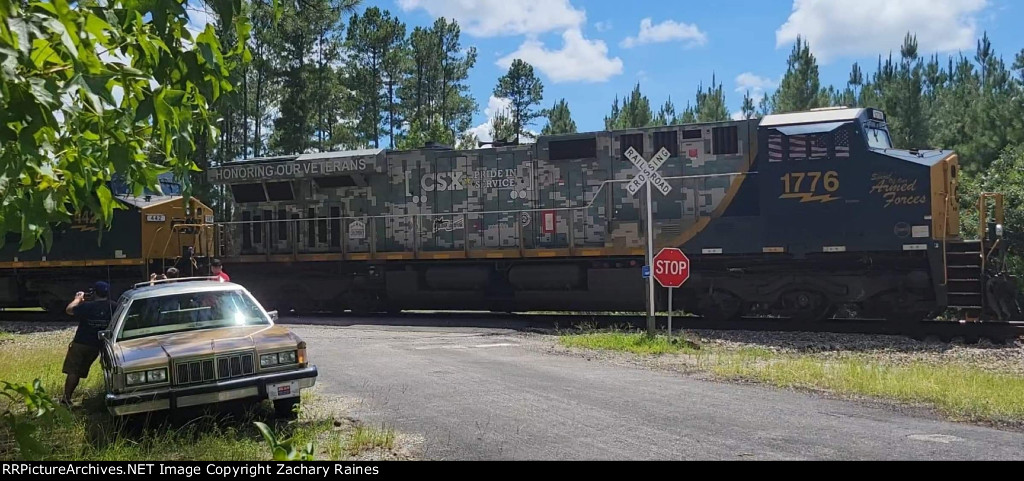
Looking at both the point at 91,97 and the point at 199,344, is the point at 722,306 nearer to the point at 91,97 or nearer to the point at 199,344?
the point at 199,344

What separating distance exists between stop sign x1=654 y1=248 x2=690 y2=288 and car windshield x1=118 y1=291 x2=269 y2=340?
6744 millimetres

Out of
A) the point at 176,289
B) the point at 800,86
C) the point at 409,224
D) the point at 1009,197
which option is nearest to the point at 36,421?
the point at 176,289

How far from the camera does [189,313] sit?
793 centimetres

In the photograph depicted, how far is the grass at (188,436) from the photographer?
588cm

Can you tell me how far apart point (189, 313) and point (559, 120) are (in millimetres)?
53878

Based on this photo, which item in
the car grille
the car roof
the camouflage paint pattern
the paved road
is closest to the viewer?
the paved road

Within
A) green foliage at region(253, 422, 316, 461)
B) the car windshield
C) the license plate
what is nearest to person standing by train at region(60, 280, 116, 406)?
the car windshield

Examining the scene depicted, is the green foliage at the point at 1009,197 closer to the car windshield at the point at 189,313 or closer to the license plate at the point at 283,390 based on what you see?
the car windshield at the point at 189,313

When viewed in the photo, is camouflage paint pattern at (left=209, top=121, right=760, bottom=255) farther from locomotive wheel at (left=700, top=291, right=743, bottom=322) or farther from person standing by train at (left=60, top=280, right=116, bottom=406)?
person standing by train at (left=60, top=280, right=116, bottom=406)

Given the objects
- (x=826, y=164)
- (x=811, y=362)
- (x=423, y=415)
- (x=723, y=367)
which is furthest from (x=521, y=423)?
(x=826, y=164)

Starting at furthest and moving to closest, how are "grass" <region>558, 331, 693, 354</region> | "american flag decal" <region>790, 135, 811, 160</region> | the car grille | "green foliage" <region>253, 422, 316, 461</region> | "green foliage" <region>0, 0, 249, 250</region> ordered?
"american flag decal" <region>790, 135, 811, 160</region> < "grass" <region>558, 331, 693, 354</region> < the car grille < "green foliage" <region>253, 422, 316, 461</region> < "green foliage" <region>0, 0, 249, 250</region>

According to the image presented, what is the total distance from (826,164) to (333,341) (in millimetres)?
9136

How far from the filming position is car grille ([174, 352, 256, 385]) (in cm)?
Answer: 661

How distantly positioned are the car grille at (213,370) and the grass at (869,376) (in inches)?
218
